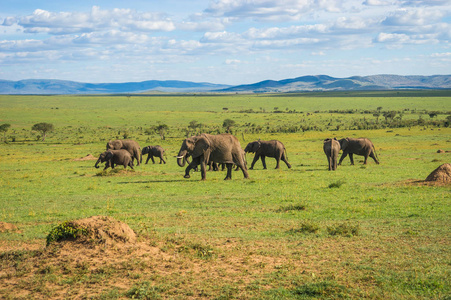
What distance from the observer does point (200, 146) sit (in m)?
26.6

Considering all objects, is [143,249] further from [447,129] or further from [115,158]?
[447,129]

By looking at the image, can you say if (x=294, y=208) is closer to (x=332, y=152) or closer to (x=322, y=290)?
(x=322, y=290)

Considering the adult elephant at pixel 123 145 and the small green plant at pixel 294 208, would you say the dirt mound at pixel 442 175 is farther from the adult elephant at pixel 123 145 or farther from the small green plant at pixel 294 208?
the adult elephant at pixel 123 145

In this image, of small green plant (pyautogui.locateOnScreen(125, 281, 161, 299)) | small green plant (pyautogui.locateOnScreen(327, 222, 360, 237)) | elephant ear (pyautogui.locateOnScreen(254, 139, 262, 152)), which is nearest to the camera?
small green plant (pyautogui.locateOnScreen(125, 281, 161, 299))

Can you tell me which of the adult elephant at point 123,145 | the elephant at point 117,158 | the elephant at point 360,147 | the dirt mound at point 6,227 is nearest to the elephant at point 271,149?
the elephant at point 360,147

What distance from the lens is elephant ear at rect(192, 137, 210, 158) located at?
1044 inches

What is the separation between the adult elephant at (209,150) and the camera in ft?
87.1

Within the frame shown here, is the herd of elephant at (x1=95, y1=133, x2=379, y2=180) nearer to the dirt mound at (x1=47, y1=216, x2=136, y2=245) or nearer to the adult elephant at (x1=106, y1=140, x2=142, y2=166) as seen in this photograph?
the adult elephant at (x1=106, y1=140, x2=142, y2=166)

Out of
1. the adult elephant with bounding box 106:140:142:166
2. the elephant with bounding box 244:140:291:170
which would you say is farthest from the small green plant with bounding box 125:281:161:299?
the adult elephant with bounding box 106:140:142:166

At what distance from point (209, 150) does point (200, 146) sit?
1.87ft

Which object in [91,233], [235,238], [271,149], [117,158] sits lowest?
[117,158]

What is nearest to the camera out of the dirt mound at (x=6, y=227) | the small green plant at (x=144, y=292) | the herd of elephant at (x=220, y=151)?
the small green plant at (x=144, y=292)

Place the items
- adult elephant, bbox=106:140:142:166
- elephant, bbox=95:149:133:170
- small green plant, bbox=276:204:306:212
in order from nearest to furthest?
small green plant, bbox=276:204:306:212 < elephant, bbox=95:149:133:170 < adult elephant, bbox=106:140:142:166

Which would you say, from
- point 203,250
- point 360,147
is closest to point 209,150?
point 360,147
